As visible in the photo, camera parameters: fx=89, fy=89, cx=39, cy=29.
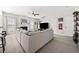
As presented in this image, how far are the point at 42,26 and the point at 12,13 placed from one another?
3.51m

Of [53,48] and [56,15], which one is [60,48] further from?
[56,15]

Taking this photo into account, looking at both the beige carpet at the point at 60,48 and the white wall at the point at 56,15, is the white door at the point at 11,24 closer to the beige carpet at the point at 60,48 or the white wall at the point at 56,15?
the white wall at the point at 56,15

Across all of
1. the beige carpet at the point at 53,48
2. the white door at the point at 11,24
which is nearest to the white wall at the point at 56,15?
the white door at the point at 11,24

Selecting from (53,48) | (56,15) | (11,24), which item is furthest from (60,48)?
(56,15)

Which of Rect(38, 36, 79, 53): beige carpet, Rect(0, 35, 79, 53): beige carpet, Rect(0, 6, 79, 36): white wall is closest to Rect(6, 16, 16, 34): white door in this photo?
Rect(0, 6, 79, 36): white wall

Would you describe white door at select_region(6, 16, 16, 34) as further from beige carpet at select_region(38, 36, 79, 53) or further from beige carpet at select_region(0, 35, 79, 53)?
beige carpet at select_region(38, 36, 79, 53)

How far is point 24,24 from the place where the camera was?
6949 mm

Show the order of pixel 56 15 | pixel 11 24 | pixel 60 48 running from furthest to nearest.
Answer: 1. pixel 56 15
2. pixel 11 24
3. pixel 60 48

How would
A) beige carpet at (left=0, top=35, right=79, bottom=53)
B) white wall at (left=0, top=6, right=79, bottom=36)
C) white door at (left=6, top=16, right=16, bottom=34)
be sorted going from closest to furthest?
beige carpet at (left=0, top=35, right=79, bottom=53) → white door at (left=6, top=16, right=16, bottom=34) → white wall at (left=0, top=6, right=79, bottom=36)

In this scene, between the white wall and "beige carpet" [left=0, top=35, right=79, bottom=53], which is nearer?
"beige carpet" [left=0, top=35, right=79, bottom=53]
